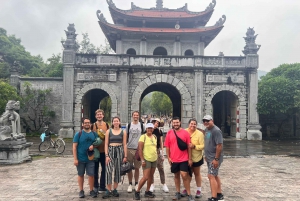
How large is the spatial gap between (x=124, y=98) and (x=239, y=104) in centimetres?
804

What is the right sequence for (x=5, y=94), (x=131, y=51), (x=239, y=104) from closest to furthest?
(x=5, y=94), (x=239, y=104), (x=131, y=51)

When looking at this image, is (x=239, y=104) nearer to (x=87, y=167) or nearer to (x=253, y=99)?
(x=253, y=99)

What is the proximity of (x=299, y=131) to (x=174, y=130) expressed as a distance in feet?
59.4

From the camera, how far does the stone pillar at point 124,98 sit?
55.2 feet

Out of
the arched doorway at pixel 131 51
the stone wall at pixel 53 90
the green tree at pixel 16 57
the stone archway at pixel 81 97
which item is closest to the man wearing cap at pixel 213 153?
the stone archway at pixel 81 97

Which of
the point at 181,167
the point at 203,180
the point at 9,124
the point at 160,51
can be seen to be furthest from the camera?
the point at 160,51

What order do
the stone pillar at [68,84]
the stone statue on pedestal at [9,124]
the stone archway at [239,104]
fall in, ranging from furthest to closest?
the stone archway at [239,104] < the stone pillar at [68,84] < the stone statue on pedestal at [9,124]

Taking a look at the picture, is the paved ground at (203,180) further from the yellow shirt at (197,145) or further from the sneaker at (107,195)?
the yellow shirt at (197,145)

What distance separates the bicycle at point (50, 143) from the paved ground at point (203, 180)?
145 cm

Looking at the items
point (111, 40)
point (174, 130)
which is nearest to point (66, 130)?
point (111, 40)

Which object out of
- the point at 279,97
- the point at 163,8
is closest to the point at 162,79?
the point at 279,97

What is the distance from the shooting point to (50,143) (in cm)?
1198

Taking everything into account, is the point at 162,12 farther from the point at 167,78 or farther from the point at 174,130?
the point at 174,130

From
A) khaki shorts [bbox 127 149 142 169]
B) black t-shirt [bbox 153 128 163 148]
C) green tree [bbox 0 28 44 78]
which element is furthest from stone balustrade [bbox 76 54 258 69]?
green tree [bbox 0 28 44 78]
